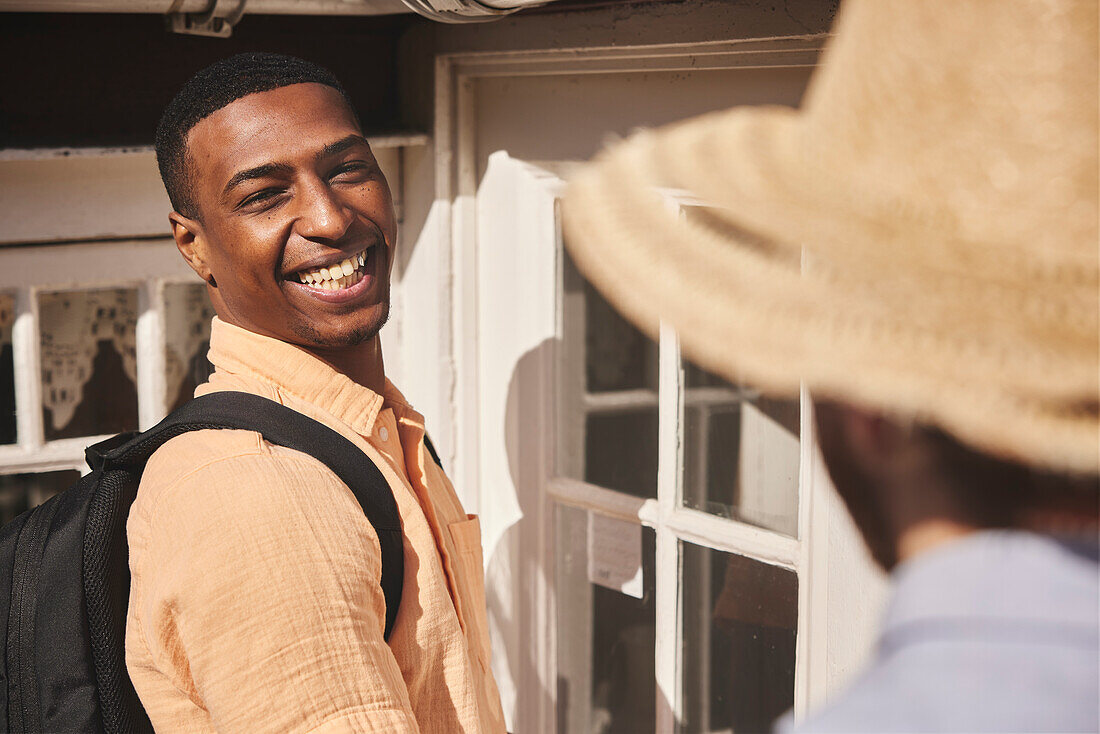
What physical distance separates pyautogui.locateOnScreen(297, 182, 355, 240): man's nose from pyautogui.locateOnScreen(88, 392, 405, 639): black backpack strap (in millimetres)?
262

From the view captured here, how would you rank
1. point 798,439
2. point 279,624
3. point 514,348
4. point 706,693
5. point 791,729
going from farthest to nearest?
point 514,348, point 706,693, point 798,439, point 279,624, point 791,729

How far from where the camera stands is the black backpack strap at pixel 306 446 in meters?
1.26

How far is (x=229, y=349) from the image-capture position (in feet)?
4.82

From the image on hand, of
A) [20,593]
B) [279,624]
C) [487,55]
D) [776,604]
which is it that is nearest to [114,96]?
[487,55]

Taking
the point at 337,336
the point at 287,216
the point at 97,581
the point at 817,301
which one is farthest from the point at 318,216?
the point at 817,301

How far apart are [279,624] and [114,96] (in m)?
1.36

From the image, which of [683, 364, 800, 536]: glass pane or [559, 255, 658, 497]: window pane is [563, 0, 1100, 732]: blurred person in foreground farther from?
[559, 255, 658, 497]: window pane

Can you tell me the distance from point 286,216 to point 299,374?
22cm

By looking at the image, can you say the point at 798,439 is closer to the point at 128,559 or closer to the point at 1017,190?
the point at 128,559

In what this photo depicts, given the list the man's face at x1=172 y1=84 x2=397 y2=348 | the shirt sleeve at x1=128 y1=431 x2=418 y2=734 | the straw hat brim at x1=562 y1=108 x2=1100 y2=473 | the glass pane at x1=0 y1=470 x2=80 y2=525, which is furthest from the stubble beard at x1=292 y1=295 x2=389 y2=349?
the glass pane at x1=0 y1=470 x2=80 y2=525

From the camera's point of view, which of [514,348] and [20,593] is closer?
[20,593]

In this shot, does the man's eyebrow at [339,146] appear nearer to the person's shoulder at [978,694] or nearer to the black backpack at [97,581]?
the black backpack at [97,581]

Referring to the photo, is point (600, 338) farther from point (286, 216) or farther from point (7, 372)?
point (7, 372)

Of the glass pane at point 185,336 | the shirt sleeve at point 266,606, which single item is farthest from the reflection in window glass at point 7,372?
the shirt sleeve at point 266,606
